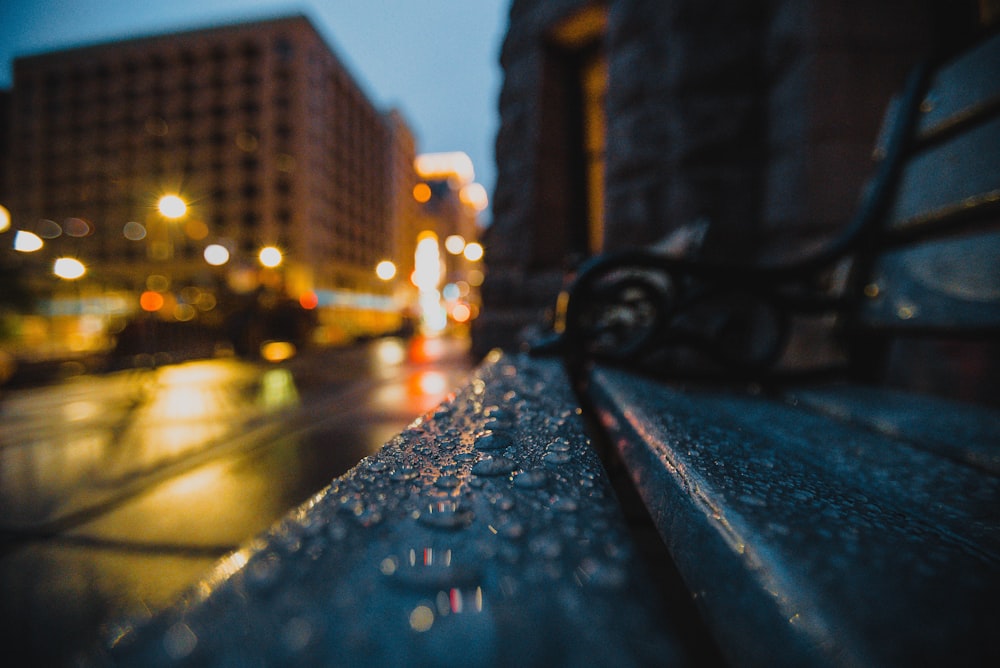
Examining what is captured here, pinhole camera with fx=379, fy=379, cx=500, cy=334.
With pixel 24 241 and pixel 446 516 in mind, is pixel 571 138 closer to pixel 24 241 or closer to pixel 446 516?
pixel 446 516

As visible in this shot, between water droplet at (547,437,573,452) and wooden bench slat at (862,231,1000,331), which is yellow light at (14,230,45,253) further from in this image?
wooden bench slat at (862,231,1000,331)

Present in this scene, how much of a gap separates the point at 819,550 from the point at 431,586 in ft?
0.88

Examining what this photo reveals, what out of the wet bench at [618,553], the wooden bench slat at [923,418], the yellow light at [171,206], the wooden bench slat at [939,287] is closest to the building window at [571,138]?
the wooden bench slat at [939,287]

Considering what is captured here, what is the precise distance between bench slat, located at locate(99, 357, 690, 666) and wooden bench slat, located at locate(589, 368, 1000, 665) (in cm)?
7

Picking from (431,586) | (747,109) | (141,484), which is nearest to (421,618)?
(431,586)

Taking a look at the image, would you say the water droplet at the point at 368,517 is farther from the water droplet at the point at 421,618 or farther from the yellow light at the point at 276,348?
the yellow light at the point at 276,348

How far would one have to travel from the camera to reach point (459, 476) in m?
0.40

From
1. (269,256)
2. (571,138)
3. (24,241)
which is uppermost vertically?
(571,138)

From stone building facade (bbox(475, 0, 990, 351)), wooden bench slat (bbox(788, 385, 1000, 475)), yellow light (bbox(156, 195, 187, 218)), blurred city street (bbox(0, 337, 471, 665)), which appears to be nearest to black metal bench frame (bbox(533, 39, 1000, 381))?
wooden bench slat (bbox(788, 385, 1000, 475))

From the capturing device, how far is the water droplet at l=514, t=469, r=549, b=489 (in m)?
0.38

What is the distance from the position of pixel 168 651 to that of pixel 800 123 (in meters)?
2.78

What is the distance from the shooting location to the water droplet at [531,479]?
38 cm

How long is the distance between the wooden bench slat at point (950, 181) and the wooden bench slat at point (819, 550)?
0.90 m

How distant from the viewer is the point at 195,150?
24734 mm
